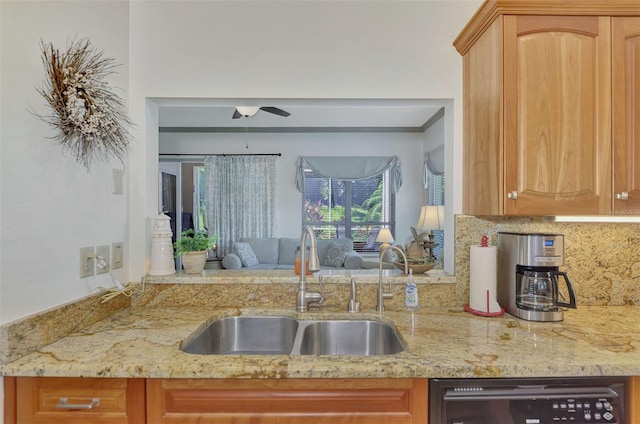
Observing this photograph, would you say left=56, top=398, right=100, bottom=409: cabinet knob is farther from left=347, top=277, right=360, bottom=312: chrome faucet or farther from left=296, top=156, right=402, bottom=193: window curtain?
left=296, top=156, right=402, bottom=193: window curtain

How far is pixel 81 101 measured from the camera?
1.29 m

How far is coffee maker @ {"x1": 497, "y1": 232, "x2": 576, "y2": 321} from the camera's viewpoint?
4.77 ft

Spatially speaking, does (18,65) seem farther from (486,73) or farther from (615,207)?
(615,207)

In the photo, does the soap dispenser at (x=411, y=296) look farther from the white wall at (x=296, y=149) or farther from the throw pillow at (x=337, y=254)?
the white wall at (x=296, y=149)

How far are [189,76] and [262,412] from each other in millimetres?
1505

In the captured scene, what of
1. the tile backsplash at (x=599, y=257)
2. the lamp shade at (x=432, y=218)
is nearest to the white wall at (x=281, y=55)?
the tile backsplash at (x=599, y=257)

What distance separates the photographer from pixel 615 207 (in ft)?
4.50

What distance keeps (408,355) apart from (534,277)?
749 millimetres

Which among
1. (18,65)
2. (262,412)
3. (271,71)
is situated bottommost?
(262,412)

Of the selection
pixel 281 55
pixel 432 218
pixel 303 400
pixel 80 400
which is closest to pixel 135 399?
pixel 80 400

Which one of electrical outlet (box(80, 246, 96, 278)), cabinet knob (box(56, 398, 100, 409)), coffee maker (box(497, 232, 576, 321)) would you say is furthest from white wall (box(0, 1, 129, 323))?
coffee maker (box(497, 232, 576, 321))

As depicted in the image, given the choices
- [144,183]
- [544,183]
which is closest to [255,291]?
[144,183]

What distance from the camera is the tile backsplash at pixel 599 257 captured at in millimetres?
1700

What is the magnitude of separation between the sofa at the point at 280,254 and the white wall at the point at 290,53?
119 inches
